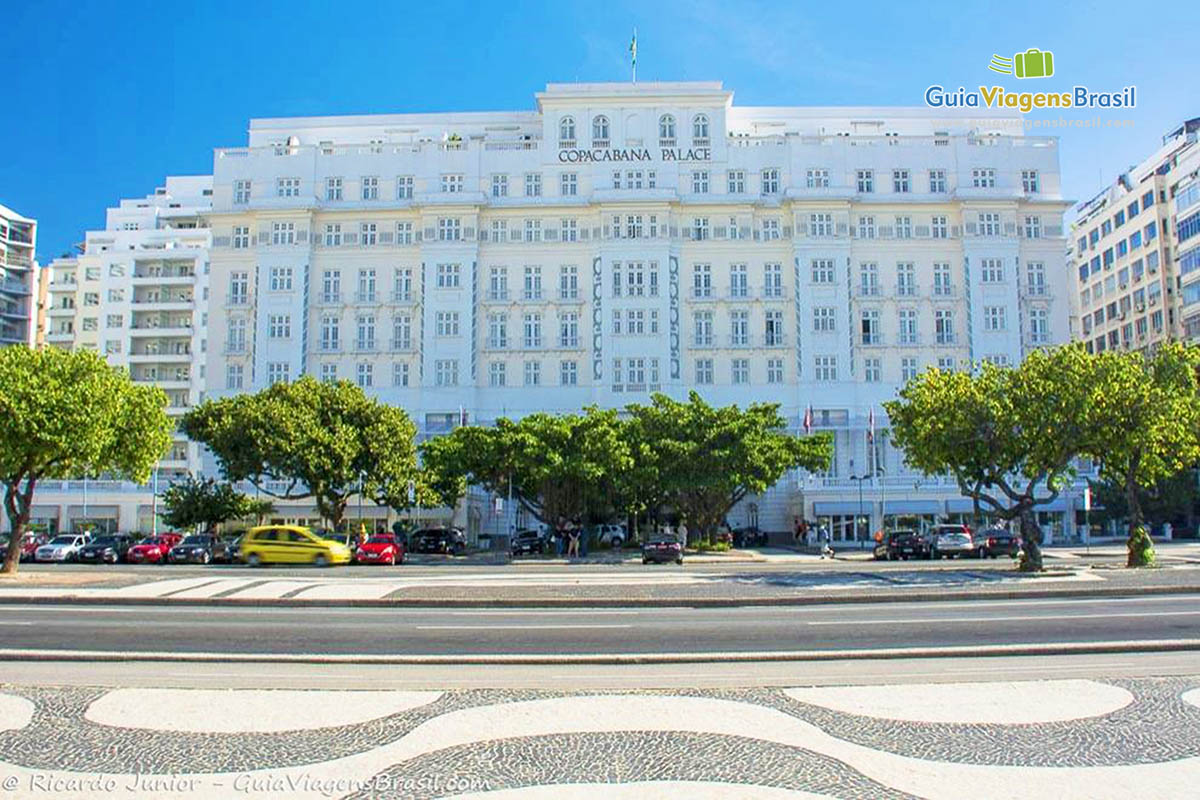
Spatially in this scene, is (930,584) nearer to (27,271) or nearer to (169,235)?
(169,235)

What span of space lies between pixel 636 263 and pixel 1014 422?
128ft

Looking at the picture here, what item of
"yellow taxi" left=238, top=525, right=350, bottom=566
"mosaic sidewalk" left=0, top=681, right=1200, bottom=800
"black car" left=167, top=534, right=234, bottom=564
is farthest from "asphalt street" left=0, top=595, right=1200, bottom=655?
"black car" left=167, top=534, right=234, bottom=564

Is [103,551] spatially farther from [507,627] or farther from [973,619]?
[973,619]

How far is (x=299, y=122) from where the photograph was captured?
74000 millimetres

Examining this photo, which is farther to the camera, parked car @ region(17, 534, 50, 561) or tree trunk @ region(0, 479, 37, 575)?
parked car @ region(17, 534, 50, 561)

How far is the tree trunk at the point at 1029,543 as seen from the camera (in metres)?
28.2

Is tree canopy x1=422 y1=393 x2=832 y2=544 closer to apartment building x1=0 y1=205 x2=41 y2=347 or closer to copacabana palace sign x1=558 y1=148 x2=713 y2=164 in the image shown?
copacabana palace sign x1=558 y1=148 x2=713 y2=164

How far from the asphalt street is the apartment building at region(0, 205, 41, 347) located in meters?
85.0

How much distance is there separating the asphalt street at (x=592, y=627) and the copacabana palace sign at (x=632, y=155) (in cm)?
5175

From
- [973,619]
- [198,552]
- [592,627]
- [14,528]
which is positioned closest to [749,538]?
[198,552]

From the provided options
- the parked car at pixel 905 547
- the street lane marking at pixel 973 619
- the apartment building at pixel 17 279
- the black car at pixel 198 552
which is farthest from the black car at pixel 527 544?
the apartment building at pixel 17 279

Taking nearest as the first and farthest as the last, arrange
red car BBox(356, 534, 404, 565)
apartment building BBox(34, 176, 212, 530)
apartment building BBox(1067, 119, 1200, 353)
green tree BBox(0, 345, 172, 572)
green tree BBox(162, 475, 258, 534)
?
green tree BBox(0, 345, 172, 572) → red car BBox(356, 534, 404, 565) → green tree BBox(162, 475, 258, 534) → apartment building BBox(1067, 119, 1200, 353) → apartment building BBox(34, 176, 212, 530)

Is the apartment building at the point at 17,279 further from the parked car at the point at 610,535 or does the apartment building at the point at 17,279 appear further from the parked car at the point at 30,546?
the parked car at the point at 610,535

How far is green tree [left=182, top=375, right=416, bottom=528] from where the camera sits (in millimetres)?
44469
